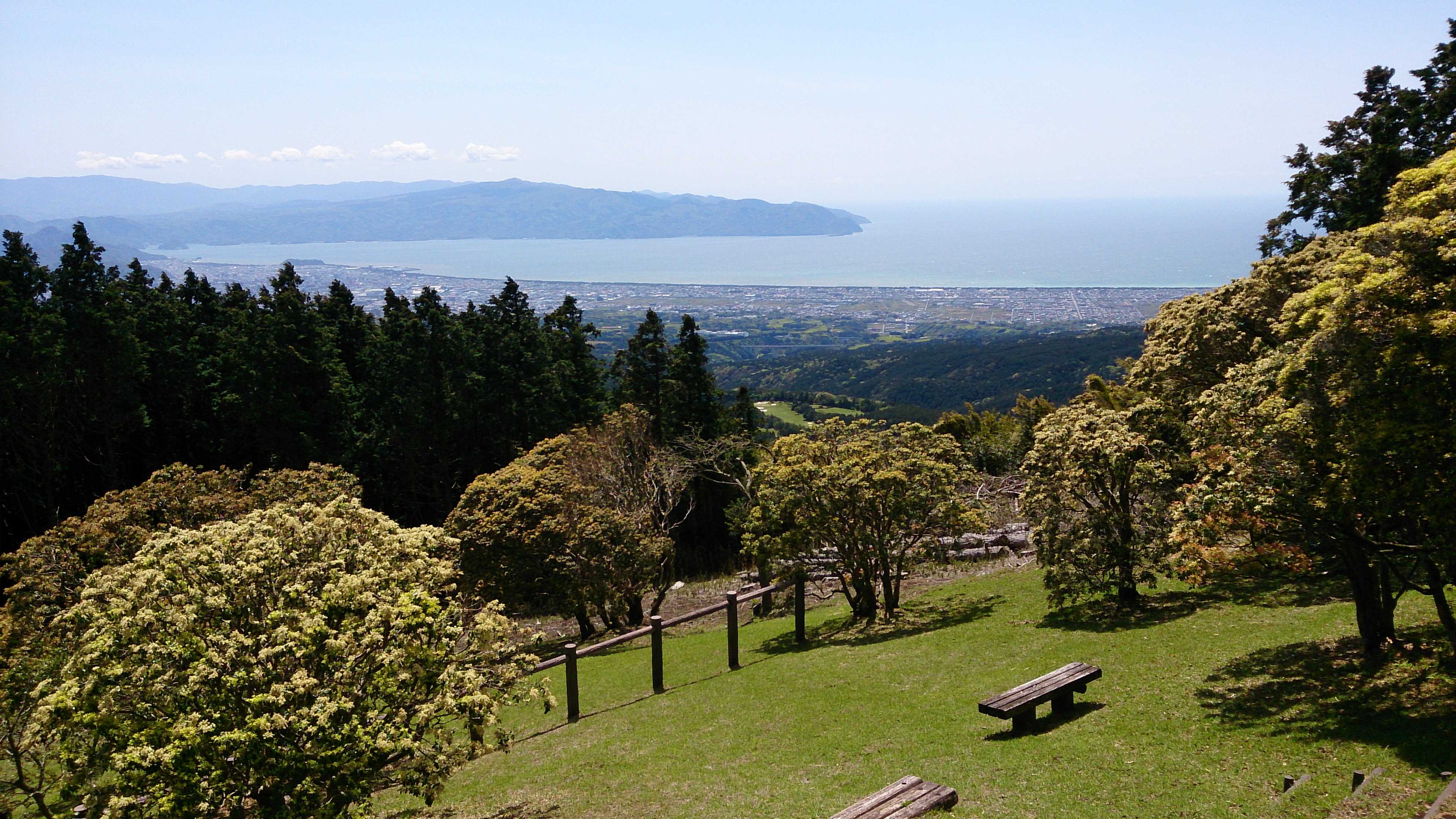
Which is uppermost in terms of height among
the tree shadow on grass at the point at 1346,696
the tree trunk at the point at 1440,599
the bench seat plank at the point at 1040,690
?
the tree trunk at the point at 1440,599

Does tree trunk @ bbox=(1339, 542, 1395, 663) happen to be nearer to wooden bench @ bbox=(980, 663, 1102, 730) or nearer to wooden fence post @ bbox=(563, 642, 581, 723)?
wooden bench @ bbox=(980, 663, 1102, 730)

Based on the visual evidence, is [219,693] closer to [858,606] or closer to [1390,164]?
[858,606]

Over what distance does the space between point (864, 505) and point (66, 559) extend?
13801 mm

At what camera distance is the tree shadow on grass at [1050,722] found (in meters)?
9.21

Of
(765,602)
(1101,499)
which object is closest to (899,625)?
(1101,499)

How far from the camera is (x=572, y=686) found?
12.5 meters

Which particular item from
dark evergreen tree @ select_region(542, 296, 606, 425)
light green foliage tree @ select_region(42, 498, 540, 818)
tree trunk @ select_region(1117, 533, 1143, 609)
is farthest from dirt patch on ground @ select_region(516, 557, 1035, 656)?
dark evergreen tree @ select_region(542, 296, 606, 425)

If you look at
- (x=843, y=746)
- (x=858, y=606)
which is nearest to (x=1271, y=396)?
(x=843, y=746)

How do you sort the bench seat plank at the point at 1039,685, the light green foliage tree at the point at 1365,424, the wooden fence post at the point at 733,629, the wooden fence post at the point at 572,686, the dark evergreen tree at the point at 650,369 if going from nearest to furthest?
the light green foliage tree at the point at 1365,424 < the bench seat plank at the point at 1039,685 < the wooden fence post at the point at 572,686 < the wooden fence post at the point at 733,629 < the dark evergreen tree at the point at 650,369

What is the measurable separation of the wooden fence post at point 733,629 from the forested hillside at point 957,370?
83608 millimetres

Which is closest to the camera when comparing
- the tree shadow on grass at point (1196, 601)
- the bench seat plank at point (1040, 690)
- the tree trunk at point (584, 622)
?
the bench seat plank at point (1040, 690)

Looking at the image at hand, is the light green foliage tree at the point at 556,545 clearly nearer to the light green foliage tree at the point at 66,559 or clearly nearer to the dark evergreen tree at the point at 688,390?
the light green foliage tree at the point at 66,559

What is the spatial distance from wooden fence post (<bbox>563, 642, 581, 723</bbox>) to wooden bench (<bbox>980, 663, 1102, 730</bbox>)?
612 centimetres

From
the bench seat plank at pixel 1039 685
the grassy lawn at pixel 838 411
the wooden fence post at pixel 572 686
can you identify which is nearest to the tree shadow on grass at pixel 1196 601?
the bench seat plank at pixel 1039 685
